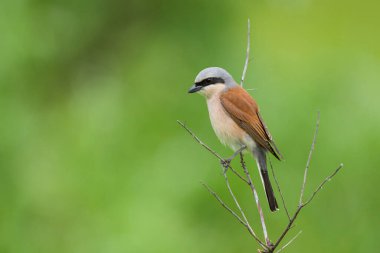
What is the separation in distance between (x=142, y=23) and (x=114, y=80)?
1089 millimetres

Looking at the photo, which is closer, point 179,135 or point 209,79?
point 209,79

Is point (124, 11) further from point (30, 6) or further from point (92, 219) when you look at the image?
point (92, 219)

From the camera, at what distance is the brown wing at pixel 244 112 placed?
3.55 meters

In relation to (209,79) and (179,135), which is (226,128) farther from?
(179,135)

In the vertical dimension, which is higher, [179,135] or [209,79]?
[209,79]

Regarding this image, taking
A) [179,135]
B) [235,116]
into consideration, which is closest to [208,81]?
[235,116]

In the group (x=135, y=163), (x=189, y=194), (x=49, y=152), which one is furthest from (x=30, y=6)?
(x=189, y=194)

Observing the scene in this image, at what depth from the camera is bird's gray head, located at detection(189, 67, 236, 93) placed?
138 inches

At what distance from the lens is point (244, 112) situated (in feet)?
11.8

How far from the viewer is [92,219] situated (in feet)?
18.7

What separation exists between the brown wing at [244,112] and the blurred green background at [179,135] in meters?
1.66

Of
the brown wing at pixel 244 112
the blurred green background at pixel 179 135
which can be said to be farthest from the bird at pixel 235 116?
the blurred green background at pixel 179 135

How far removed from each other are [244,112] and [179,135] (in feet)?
7.21

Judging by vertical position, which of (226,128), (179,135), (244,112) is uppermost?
(244,112)
